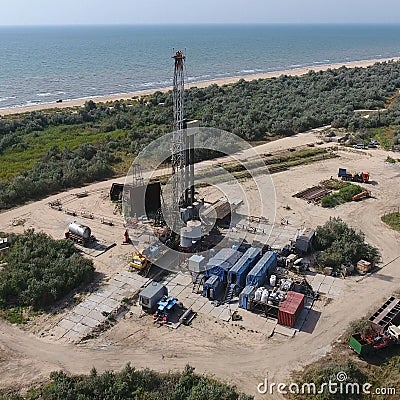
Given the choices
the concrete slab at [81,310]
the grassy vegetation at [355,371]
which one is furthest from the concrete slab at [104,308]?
the grassy vegetation at [355,371]

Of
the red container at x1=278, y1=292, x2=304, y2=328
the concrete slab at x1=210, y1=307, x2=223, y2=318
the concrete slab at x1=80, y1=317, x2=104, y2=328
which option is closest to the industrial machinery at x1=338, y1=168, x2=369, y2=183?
the red container at x1=278, y1=292, x2=304, y2=328

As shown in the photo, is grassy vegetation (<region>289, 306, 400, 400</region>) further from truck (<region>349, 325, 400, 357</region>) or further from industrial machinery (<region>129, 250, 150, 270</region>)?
industrial machinery (<region>129, 250, 150, 270</region>)

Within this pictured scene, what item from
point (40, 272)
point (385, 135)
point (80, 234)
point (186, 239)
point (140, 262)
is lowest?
point (140, 262)

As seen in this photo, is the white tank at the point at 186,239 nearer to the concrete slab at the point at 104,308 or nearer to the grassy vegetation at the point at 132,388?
the concrete slab at the point at 104,308

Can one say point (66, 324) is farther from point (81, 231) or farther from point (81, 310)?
point (81, 231)

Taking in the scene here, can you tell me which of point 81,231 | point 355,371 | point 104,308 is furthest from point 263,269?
point 81,231

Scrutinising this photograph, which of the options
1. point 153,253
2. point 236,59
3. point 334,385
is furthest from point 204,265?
point 236,59
